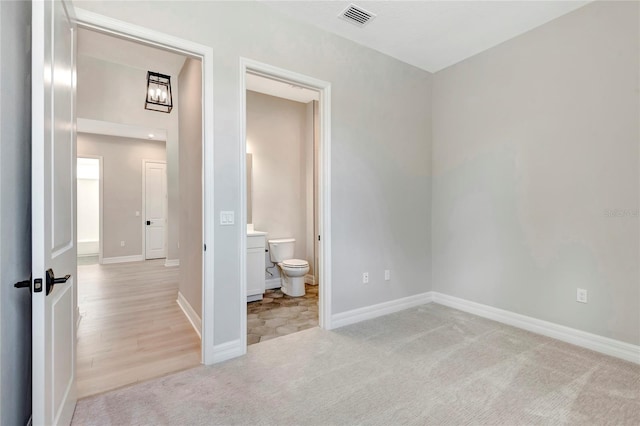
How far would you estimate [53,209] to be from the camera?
136 centimetres

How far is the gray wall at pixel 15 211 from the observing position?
1.24 metres

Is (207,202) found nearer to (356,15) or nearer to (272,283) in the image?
(356,15)

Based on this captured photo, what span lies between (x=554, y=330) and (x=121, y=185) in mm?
8072

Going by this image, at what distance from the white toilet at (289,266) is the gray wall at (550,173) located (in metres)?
1.82

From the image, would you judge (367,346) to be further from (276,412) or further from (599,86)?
(599,86)

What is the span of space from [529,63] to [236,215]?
10.3ft

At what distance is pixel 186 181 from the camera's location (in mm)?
3539

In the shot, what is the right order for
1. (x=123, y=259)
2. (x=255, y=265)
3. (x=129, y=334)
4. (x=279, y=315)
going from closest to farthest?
1. (x=129, y=334)
2. (x=279, y=315)
3. (x=255, y=265)
4. (x=123, y=259)

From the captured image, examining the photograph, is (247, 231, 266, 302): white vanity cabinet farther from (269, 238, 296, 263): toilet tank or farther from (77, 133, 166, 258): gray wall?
(77, 133, 166, 258): gray wall

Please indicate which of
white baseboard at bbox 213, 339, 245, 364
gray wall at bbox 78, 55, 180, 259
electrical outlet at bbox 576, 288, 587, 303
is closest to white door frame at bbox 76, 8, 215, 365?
white baseboard at bbox 213, 339, 245, 364

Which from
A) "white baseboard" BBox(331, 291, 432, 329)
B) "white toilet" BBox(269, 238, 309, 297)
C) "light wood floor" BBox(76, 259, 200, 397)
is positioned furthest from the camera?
"white toilet" BBox(269, 238, 309, 297)

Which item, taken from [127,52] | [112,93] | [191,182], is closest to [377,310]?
[191,182]

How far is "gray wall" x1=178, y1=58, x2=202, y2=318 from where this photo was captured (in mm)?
2920

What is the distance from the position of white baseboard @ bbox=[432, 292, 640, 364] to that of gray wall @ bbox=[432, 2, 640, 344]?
54 millimetres
